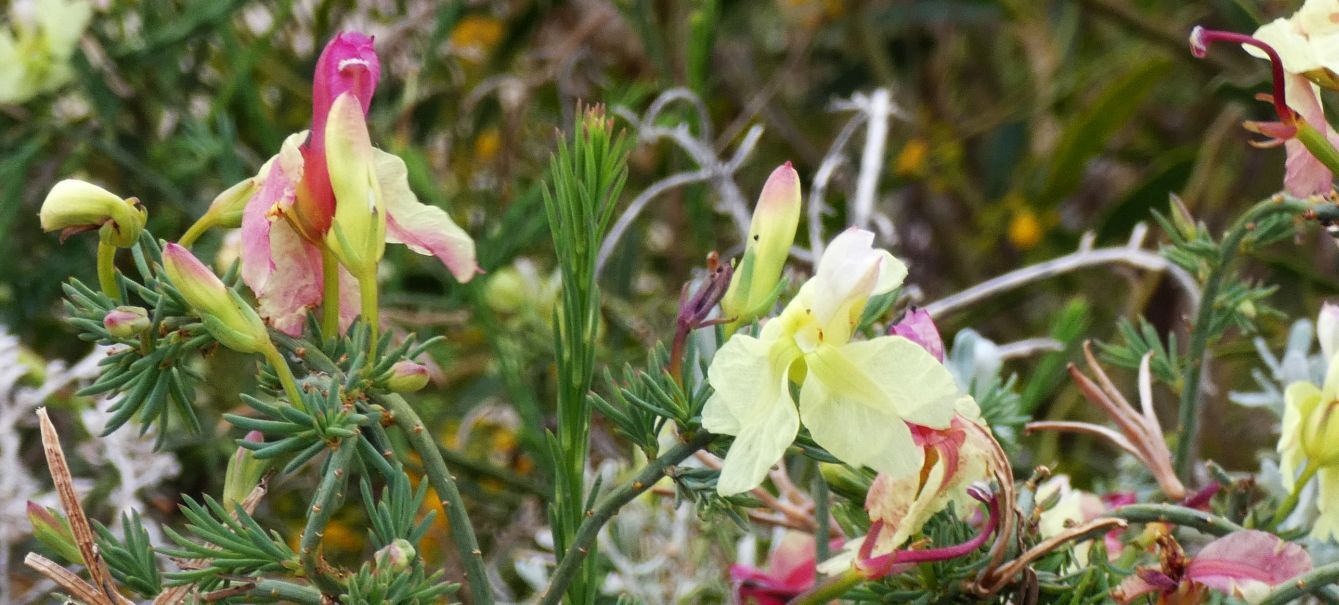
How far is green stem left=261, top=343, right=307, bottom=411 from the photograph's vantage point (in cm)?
31

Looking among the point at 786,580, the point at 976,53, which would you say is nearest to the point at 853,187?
the point at 786,580

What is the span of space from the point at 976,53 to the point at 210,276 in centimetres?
123

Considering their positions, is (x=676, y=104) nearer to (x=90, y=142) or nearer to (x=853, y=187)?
(x=853, y=187)

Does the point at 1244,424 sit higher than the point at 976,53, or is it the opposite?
the point at 976,53

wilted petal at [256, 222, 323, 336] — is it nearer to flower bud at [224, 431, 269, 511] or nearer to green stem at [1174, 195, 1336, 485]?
flower bud at [224, 431, 269, 511]

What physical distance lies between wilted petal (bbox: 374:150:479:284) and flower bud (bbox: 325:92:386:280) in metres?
0.02

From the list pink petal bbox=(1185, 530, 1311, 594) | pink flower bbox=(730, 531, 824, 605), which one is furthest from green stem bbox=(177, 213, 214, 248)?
pink petal bbox=(1185, 530, 1311, 594)

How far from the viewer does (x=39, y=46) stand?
802 millimetres

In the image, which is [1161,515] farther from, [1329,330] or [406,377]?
[406,377]

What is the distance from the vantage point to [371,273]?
0.34 metres

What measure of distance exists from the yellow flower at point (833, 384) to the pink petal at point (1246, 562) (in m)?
0.11

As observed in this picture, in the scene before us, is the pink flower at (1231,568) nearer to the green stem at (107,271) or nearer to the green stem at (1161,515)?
the green stem at (1161,515)

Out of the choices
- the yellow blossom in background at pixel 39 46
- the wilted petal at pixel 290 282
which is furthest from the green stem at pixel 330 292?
the yellow blossom in background at pixel 39 46

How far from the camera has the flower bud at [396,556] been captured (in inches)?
12.0
